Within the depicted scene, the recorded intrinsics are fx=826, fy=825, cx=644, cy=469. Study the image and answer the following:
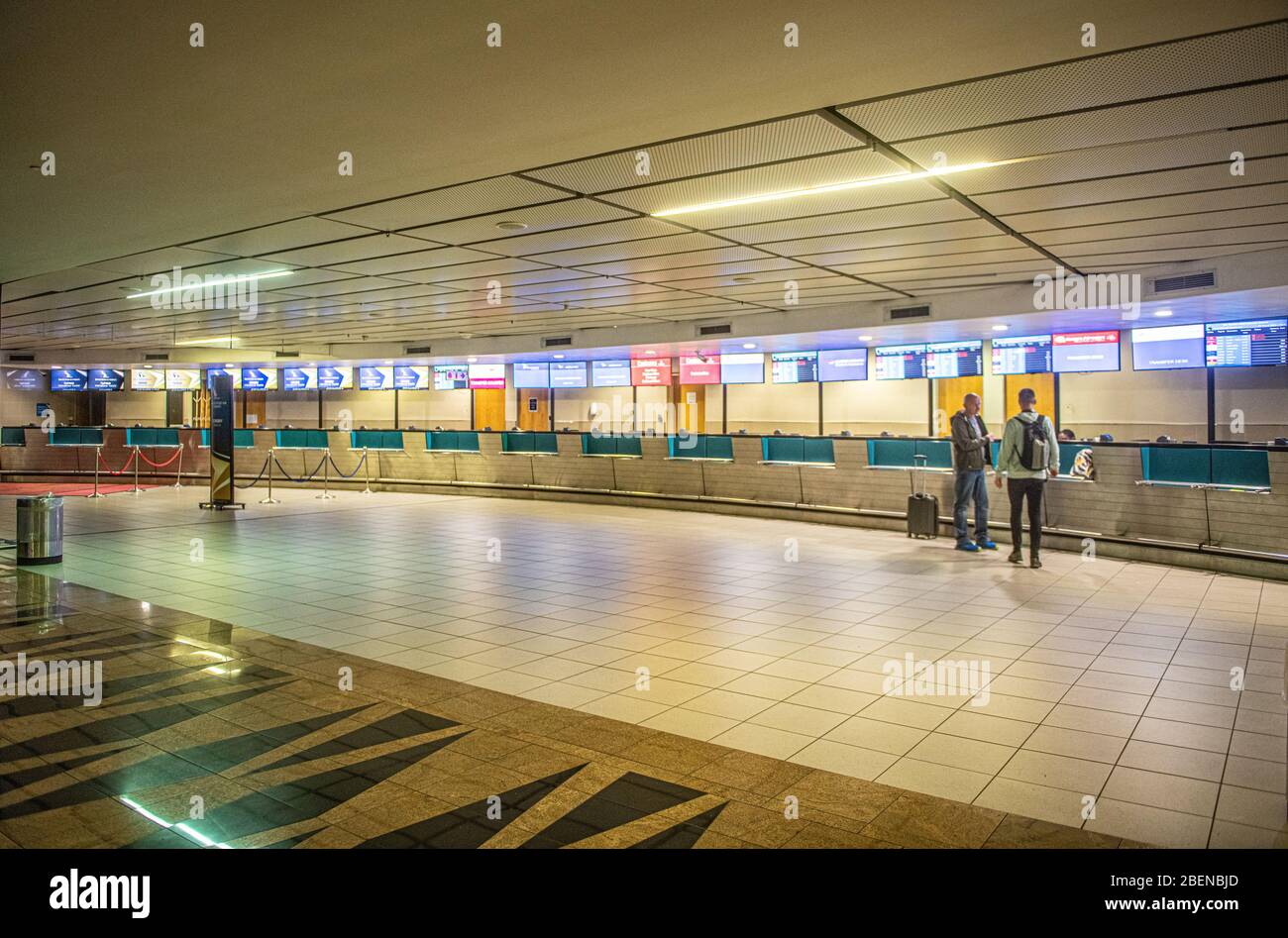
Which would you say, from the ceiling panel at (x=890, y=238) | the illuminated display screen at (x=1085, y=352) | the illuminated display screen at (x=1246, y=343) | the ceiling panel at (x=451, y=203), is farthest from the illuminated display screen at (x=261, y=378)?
the illuminated display screen at (x=1246, y=343)

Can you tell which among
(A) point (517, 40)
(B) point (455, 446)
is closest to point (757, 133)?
(A) point (517, 40)

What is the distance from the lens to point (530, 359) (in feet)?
63.1

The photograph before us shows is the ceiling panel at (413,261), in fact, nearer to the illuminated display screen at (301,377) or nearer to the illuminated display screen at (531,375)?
the illuminated display screen at (531,375)

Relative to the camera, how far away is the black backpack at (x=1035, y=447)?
9.19m

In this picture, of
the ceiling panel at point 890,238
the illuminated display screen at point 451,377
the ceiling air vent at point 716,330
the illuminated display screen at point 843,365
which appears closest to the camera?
the ceiling panel at point 890,238

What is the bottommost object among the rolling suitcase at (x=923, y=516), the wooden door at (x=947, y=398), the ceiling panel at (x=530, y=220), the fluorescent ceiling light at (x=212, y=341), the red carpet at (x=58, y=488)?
the rolling suitcase at (x=923, y=516)

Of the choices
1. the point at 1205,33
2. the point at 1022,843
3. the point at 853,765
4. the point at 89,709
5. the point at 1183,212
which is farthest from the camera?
the point at 1183,212

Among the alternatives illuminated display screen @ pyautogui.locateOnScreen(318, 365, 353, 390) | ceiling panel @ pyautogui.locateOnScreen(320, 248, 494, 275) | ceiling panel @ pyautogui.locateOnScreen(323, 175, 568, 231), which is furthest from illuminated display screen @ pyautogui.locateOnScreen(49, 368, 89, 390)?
ceiling panel @ pyautogui.locateOnScreen(323, 175, 568, 231)

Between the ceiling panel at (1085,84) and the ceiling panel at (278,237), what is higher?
the ceiling panel at (278,237)

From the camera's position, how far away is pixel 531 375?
2005 centimetres

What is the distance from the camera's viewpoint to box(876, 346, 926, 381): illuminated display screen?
1506cm

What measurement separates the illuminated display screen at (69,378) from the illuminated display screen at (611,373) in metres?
16.1

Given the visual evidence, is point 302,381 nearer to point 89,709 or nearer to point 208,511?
point 208,511

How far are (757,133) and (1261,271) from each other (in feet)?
23.1
